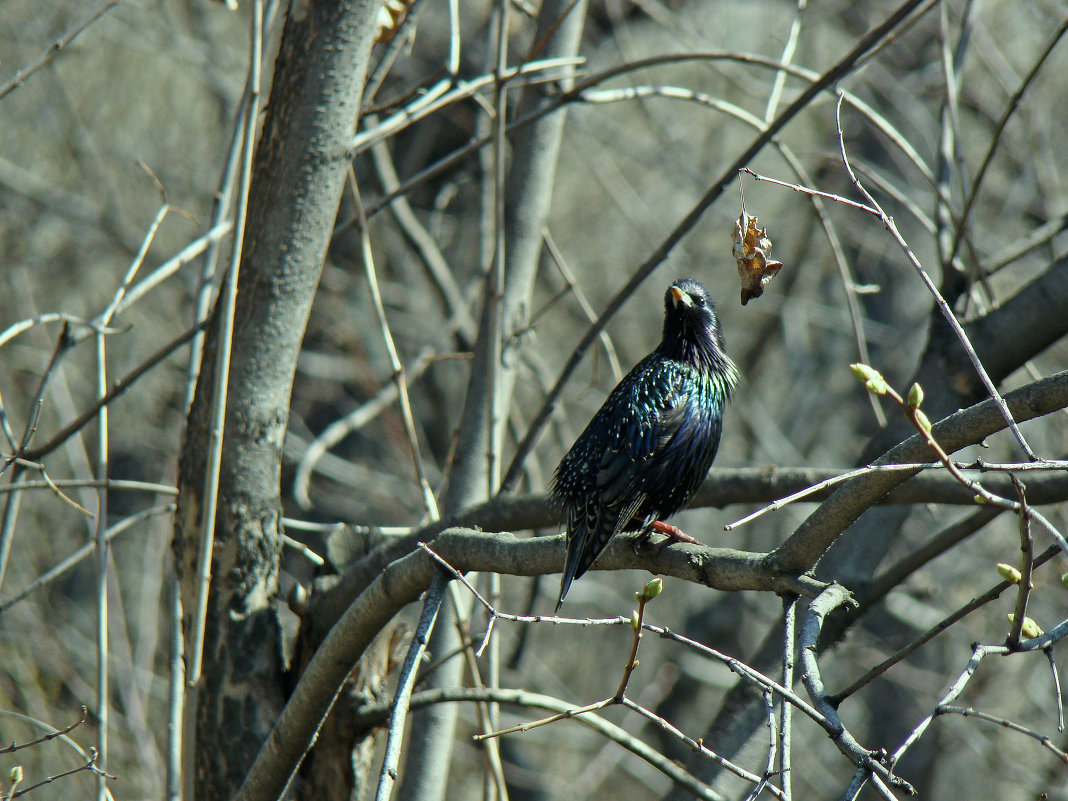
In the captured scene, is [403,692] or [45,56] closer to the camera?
[403,692]

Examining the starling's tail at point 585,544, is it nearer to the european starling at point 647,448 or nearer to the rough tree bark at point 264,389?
the european starling at point 647,448

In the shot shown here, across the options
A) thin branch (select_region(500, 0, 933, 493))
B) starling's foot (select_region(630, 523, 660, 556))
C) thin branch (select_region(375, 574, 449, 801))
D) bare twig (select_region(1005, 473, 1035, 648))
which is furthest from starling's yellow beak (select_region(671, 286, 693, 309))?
bare twig (select_region(1005, 473, 1035, 648))

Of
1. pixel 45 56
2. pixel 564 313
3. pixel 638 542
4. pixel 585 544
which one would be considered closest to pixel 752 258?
pixel 638 542

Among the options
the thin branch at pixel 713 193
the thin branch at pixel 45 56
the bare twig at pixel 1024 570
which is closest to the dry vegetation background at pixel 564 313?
the thin branch at pixel 713 193

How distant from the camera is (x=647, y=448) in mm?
3053

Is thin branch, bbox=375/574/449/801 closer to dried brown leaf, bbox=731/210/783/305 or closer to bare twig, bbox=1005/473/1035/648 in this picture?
dried brown leaf, bbox=731/210/783/305

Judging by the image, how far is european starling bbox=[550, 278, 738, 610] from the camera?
2.86 meters

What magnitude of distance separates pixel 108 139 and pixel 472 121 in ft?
11.0

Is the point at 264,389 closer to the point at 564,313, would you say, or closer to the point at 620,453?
the point at 620,453

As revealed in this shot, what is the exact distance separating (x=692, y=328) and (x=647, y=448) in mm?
659

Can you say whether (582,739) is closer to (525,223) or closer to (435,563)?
(525,223)

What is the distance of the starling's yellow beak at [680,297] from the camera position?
3.44 m

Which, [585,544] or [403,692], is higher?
[585,544]

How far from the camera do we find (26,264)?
22.8 feet
